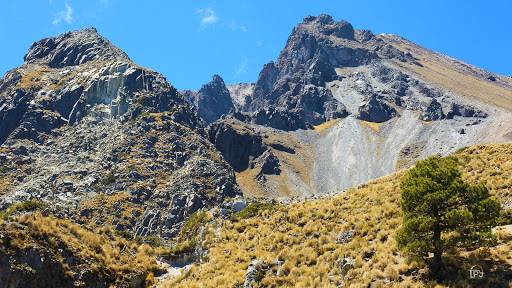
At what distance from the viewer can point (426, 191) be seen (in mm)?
14578

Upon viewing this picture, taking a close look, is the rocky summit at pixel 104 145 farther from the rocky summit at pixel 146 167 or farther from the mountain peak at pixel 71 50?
the mountain peak at pixel 71 50

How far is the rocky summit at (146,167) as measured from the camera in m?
16.1

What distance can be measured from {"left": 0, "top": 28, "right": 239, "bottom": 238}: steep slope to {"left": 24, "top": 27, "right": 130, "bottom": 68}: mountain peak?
635 millimetres

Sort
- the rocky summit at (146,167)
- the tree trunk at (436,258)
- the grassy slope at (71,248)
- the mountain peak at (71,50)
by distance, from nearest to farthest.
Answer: the grassy slope at (71,248)
the tree trunk at (436,258)
the rocky summit at (146,167)
the mountain peak at (71,50)

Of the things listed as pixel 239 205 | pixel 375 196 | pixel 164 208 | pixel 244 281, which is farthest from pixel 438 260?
pixel 164 208

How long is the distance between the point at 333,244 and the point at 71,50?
6192 inches

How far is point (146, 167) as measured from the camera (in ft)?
309

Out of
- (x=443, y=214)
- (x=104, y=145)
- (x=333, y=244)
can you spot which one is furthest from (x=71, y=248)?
(x=104, y=145)

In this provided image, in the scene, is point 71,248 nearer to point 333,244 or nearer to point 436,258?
point 333,244

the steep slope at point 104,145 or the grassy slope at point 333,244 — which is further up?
the steep slope at point 104,145

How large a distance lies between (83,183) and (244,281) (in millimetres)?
79126

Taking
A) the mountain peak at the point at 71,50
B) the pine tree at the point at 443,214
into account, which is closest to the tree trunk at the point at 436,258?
the pine tree at the point at 443,214

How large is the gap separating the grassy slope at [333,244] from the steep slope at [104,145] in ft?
165

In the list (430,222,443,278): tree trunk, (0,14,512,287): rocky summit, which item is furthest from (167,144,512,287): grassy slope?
(430,222,443,278): tree trunk
